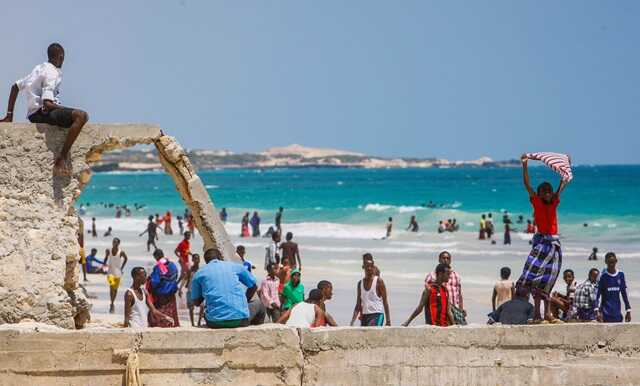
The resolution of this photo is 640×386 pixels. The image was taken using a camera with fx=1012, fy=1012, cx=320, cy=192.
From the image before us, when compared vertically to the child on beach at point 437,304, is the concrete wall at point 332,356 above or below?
below

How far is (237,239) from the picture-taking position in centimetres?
4850

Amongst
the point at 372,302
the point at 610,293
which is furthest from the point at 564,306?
A: the point at 372,302

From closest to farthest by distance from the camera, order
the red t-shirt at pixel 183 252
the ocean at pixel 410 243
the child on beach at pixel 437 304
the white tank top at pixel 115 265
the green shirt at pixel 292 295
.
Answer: the child on beach at pixel 437 304
the green shirt at pixel 292 295
the white tank top at pixel 115 265
the red t-shirt at pixel 183 252
the ocean at pixel 410 243

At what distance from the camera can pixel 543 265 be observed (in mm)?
9508

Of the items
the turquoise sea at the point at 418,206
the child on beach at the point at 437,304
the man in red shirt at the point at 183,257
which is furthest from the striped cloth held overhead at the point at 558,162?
the turquoise sea at the point at 418,206

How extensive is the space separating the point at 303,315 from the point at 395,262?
25662 millimetres

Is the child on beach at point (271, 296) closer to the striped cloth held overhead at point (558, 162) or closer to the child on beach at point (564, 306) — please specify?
the child on beach at point (564, 306)

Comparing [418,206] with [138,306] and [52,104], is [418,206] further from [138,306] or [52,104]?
[52,104]

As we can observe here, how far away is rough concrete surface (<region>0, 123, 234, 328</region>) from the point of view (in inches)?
362

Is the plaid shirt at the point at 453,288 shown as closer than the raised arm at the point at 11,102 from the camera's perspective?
No

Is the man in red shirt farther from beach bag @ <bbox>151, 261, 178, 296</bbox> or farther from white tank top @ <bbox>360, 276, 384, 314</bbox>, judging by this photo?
white tank top @ <bbox>360, 276, 384, 314</bbox>

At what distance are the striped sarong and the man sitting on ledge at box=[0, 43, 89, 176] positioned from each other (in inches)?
173

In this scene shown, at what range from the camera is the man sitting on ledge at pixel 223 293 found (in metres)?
8.70

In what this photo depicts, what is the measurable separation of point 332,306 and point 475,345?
1336 centimetres
